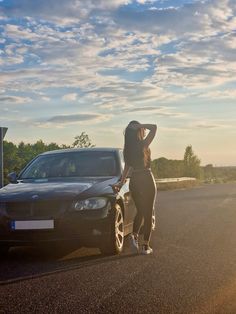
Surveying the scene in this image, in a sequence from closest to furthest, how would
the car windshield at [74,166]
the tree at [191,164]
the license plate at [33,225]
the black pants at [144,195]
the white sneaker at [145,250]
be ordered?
the license plate at [33,225], the white sneaker at [145,250], the black pants at [144,195], the car windshield at [74,166], the tree at [191,164]

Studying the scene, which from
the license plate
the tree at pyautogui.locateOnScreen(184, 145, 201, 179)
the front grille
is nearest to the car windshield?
the front grille

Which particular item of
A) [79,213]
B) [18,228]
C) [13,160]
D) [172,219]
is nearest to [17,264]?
[18,228]

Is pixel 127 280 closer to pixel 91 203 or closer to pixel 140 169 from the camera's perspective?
pixel 91 203

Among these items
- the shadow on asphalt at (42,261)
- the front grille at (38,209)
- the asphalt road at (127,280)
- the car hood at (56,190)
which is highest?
the car hood at (56,190)

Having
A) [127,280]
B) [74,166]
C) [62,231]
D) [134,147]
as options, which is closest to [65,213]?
[62,231]

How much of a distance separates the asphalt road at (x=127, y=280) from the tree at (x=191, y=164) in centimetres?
6230

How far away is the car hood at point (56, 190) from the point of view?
7.63 m

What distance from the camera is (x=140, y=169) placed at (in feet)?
26.8

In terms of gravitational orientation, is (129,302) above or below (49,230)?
below

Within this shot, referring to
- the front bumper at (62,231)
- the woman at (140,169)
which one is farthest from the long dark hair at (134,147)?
the front bumper at (62,231)

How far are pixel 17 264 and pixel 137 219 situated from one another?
1889 millimetres

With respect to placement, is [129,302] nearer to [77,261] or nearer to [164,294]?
[164,294]

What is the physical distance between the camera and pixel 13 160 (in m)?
49.2

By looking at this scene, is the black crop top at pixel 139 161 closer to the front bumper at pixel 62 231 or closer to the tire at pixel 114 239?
the tire at pixel 114 239
